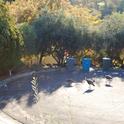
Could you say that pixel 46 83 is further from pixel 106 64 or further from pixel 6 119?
pixel 6 119

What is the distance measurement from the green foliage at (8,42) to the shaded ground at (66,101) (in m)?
1.34

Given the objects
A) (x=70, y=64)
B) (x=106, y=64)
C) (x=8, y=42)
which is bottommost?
(x=106, y=64)

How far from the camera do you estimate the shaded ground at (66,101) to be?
59.5 ft

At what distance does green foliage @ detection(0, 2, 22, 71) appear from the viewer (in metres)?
23.8

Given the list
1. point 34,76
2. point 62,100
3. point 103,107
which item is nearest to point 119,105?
point 103,107

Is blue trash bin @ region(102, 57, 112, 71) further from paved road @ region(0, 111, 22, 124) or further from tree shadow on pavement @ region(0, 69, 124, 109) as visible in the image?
paved road @ region(0, 111, 22, 124)

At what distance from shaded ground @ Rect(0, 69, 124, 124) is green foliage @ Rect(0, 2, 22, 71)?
4.41 ft

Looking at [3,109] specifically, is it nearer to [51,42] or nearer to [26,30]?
[26,30]

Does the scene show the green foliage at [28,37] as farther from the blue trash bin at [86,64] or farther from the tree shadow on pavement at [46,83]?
the blue trash bin at [86,64]

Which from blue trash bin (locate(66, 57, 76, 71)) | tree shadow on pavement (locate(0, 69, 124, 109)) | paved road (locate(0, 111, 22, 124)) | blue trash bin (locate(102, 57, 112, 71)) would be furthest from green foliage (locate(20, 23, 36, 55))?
paved road (locate(0, 111, 22, 124))

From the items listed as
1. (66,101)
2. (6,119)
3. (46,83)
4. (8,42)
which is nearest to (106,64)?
(46,83)

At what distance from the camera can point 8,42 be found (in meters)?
24.0

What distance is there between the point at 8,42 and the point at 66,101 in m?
5.79

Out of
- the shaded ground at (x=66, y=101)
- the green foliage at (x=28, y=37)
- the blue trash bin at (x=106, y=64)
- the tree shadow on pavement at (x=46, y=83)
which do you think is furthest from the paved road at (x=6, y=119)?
the blue trash bin at (x=106, y=64)
